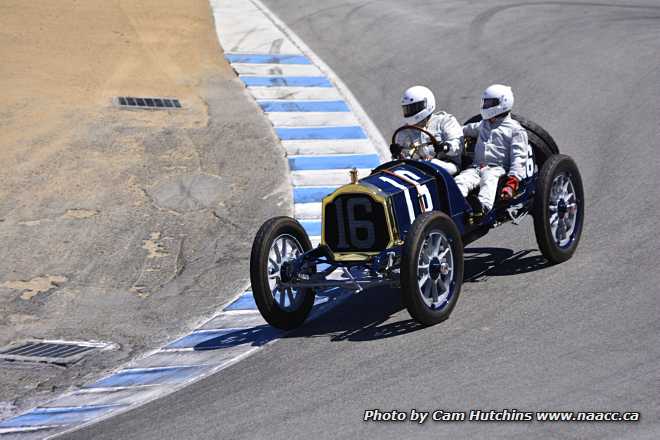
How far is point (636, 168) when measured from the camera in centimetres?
1165

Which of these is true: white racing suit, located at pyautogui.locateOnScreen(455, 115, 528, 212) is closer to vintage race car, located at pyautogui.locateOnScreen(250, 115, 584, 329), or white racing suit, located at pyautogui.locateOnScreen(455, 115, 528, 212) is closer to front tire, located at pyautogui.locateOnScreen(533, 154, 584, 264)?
vintage race car, located at pyautogui.locateOnScreen(250, 115, 584, 329)

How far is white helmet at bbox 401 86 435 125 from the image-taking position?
9797 millimetres

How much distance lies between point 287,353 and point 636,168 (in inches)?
210

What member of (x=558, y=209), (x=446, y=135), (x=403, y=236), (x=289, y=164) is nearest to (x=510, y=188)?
(x=558, y=209)

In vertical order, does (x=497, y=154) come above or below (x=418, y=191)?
above

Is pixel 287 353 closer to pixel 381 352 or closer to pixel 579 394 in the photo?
pixel 381 352

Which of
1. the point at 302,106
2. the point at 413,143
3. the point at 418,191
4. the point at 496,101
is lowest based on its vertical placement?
the point at 418,191

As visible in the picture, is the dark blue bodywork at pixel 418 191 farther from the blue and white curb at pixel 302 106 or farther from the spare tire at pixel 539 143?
the blue and white curb at pixel 302 106

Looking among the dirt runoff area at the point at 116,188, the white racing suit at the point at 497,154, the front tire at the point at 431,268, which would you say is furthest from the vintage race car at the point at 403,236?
the dirt runoff area at the point at 116,188

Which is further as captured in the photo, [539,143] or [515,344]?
[539,143]

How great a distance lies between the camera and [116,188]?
1341 cm

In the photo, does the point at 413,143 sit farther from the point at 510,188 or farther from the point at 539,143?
the point at 539,143

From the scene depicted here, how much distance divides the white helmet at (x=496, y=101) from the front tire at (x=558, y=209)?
2.44ft

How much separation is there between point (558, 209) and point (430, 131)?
1471mm
